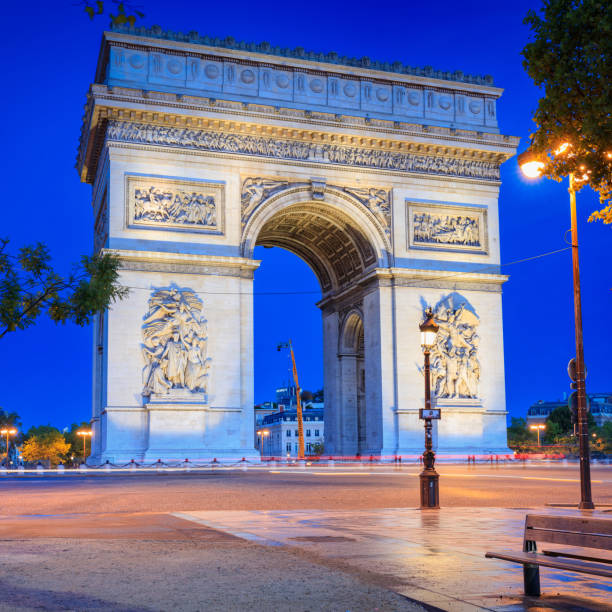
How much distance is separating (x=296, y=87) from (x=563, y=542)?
115 ft

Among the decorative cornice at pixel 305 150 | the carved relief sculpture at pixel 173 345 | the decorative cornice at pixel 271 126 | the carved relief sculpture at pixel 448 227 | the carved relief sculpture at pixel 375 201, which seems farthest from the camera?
the carved relief sculpture at pixel 448 227

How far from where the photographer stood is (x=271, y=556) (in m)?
9.02

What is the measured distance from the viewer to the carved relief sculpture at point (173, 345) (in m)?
35.1

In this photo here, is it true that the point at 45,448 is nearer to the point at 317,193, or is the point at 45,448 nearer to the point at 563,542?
the point at 317,193

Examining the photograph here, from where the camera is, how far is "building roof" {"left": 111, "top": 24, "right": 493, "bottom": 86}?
37500 mm

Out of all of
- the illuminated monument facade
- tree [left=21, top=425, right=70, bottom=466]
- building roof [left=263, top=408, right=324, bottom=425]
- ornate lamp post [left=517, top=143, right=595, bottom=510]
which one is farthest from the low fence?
building roof [left=263, top=408, right=324, bottom=425]

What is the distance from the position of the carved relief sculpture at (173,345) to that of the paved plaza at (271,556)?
16816 millimetres

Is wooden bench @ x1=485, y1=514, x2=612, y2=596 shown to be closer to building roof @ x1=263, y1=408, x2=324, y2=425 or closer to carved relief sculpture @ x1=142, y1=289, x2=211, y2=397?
carved relief sculpture @ x1=142, y1=289, x2=211, y2=397

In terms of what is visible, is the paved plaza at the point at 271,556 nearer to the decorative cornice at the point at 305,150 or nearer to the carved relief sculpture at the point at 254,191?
the carved relief sculpture at the point at 254,191

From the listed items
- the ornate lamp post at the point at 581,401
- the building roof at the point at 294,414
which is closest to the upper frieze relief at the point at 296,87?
the ornate lamp post at the point at 581,401

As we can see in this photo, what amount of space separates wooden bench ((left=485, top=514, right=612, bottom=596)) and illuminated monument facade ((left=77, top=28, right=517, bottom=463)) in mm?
28728

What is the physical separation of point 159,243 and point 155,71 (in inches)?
297

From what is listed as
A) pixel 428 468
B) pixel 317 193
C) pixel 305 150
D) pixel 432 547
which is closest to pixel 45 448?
pixel 317 193

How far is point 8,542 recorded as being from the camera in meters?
10.1
